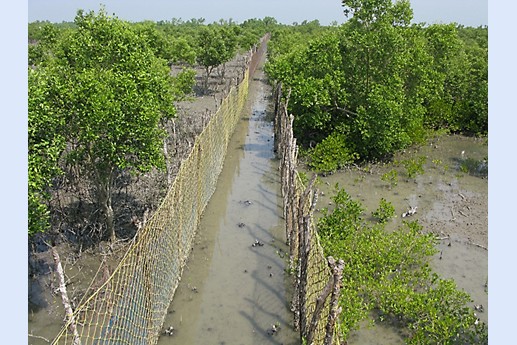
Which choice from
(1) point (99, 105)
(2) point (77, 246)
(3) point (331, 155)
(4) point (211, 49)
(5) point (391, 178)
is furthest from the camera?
(4) point (211, 49)

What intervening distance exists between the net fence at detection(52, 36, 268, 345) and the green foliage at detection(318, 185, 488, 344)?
2.69 m

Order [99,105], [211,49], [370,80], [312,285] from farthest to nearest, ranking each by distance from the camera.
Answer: [211,49]
[370,80]
[99,105]
[312,285]

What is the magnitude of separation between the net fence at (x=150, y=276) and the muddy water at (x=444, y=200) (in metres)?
3.05

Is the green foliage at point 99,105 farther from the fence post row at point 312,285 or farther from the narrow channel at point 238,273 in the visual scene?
the fence post row at point 312,285

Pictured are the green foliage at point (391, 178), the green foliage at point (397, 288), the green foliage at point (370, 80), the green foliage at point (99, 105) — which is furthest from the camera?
the green foliage at point (370, 80)

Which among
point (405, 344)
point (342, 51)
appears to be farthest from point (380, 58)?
point (405, 344)

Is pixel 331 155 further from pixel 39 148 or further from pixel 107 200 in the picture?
pixel 39 148

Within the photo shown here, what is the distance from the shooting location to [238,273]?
872 cm

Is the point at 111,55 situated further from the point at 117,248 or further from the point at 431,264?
the point at 431,264

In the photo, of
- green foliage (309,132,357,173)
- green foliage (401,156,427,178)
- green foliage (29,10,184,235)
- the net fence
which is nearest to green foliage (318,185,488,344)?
the net fence

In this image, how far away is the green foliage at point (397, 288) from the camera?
664 cm

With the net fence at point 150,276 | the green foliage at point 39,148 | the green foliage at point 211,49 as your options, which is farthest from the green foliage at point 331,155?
the green foliage at point 211,49

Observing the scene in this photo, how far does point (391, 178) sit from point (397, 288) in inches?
255

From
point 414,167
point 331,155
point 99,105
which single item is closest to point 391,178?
point 414,167
